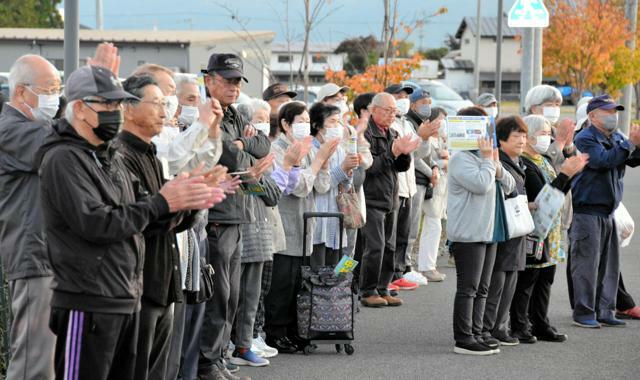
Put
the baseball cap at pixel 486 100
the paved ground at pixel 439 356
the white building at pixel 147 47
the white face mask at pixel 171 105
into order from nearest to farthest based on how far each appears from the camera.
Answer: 1. the white face mask at pixel 171 105
2. the paved ground at pixel 439 356
3. the baseball cap at pixel 486 100
4. the white building at pixel 147 47

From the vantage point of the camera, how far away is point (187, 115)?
6.88 metres

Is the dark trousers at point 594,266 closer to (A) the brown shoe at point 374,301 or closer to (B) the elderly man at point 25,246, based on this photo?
(A) the brown shoe at point 374,301

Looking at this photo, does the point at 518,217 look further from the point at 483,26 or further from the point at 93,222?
the point at 483,26

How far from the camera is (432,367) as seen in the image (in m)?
7.97

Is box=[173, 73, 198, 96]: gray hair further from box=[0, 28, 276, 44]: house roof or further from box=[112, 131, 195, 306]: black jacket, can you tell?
box=[0, 28, 276, 44]: house roof

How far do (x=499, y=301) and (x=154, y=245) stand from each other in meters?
4.32

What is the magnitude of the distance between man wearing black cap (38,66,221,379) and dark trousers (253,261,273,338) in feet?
10.7

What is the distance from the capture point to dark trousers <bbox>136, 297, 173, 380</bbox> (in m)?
5.18

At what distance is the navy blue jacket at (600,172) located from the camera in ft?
30.6

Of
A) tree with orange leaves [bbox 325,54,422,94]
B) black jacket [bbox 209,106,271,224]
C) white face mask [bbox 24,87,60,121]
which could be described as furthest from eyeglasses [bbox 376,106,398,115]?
tree with orange leaves [bbox 325,54,422,94]

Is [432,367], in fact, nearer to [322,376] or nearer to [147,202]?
[322,376]

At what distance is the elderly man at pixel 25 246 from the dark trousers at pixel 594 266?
5.47 meters

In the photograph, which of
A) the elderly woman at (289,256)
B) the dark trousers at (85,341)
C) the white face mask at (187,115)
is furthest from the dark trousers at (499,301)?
the dark trousers at (85,341)

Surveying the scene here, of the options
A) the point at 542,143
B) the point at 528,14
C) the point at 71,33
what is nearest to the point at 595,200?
the point at 542,143
